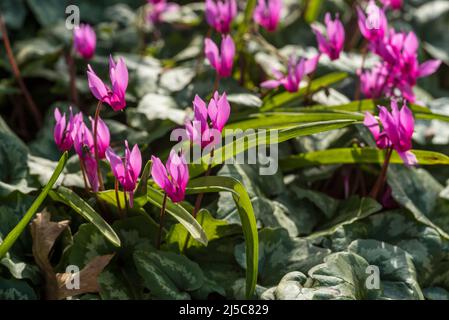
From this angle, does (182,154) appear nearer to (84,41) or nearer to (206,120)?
(206,120)

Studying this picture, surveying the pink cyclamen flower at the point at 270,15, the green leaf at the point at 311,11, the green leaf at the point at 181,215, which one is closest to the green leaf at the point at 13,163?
the green leaf at the point at 181,215

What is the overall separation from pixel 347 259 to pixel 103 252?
2.11 ft

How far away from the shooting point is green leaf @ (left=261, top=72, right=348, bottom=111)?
2.50 meters

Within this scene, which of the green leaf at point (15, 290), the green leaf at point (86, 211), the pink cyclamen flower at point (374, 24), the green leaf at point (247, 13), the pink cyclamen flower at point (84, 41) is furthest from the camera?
the green leaf at point (247, 13)

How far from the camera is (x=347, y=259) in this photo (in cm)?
188

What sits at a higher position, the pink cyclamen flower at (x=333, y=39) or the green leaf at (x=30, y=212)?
the pink cyclamen flower at (x=333, y=39)

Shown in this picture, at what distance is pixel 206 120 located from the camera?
1.76m

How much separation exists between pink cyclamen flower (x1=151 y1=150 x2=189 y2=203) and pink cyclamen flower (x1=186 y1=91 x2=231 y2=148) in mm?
70

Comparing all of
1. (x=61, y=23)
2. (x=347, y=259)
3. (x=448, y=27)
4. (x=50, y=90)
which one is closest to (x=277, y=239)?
(x=347, y=259)

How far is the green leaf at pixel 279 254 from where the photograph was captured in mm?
2006

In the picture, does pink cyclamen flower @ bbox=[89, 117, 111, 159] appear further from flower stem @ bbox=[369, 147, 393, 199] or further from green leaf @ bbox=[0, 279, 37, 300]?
flower stem @ bbox=[369, 147, 393, 199]

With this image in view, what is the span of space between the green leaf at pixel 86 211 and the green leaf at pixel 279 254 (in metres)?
0.36

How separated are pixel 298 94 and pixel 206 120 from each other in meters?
0.84

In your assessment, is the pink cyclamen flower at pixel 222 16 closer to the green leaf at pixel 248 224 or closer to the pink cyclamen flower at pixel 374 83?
the pink cyclamen flower at pixel 374 83
